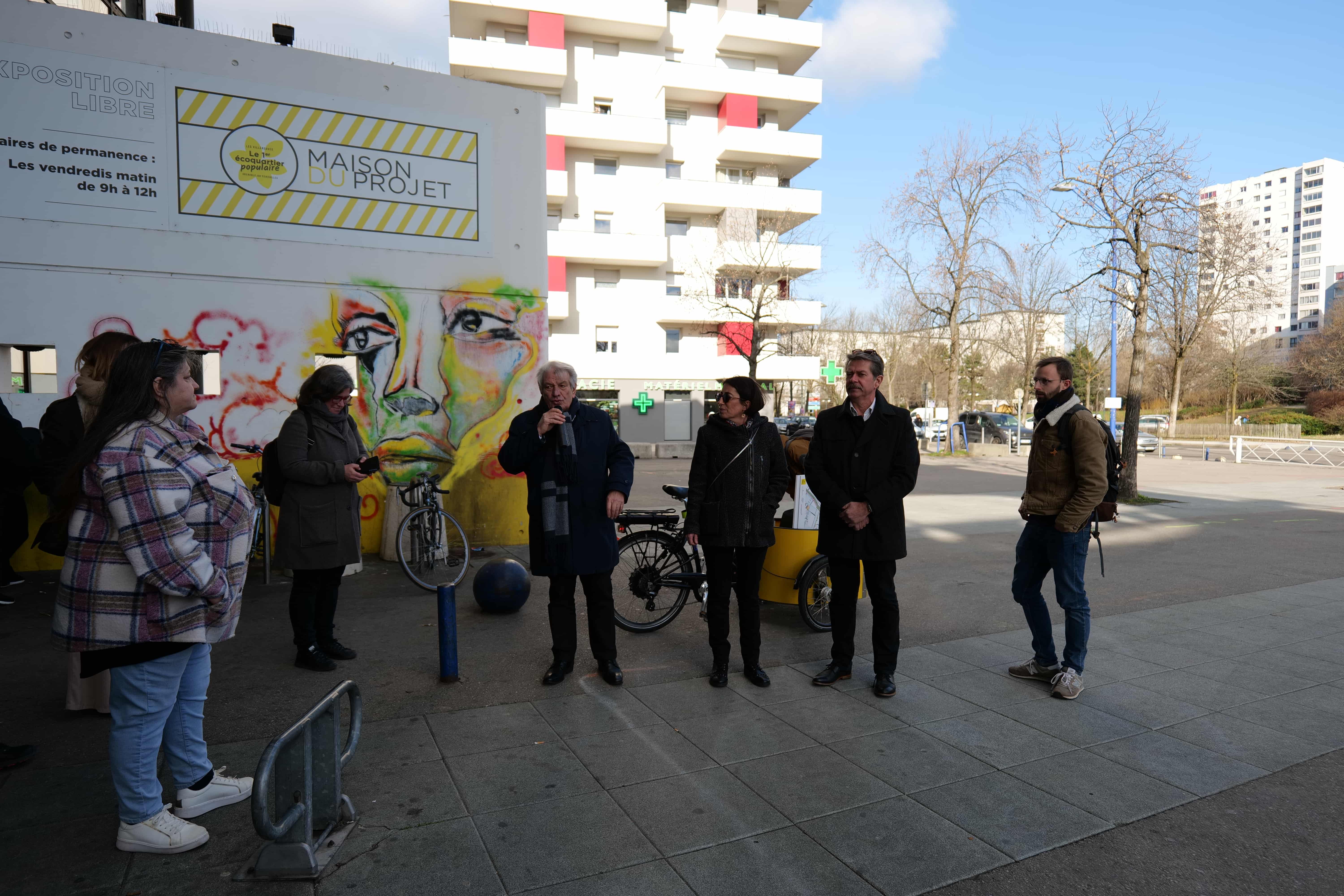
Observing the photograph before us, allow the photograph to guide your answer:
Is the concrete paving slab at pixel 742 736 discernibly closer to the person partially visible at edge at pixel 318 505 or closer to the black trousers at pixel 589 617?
the black trousers at pixel 589 617

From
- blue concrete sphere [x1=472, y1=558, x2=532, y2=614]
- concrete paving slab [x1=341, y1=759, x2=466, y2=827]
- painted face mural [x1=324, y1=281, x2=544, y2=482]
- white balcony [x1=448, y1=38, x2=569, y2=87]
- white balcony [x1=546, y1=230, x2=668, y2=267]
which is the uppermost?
white balcony [x1=448, y1=38, x2=569, y2=87]

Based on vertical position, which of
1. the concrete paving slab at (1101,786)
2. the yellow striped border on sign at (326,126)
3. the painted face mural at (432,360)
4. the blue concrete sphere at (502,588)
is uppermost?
the yellow striped border on sign at (326,126)

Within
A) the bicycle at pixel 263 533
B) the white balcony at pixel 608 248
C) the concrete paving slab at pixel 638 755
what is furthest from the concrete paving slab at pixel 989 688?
the white balcony at pixel 608 248

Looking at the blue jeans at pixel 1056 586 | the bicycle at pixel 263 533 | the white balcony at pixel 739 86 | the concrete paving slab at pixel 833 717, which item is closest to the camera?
the concrete paving slab at pixel 833 717

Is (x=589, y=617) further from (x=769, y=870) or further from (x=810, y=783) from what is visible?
(x=769, y=870)

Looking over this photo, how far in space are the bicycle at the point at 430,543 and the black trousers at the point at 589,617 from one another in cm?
275

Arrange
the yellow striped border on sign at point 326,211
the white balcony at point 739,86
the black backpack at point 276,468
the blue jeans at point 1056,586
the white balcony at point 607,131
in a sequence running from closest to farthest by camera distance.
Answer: the blue jeans at point 1056,586 < the black backpack at point 276,468 < the yellow striped border on sign at point 326,211 < the white balcony at point 607,131 < the white balcony at point 739,86

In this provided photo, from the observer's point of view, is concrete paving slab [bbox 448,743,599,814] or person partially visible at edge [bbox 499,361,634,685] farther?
person partially visible at edge [bbox 499,361,634,685]

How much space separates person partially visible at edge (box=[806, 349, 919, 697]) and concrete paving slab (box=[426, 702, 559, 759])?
1695mm

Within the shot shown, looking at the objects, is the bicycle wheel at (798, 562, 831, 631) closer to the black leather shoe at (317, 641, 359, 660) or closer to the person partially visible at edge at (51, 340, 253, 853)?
the black leather shoe at (317, 641, 359, 660)

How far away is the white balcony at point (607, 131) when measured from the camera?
118 ft

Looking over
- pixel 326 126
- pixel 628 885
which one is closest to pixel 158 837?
pixel 628 885

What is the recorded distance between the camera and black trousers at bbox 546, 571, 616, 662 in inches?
190

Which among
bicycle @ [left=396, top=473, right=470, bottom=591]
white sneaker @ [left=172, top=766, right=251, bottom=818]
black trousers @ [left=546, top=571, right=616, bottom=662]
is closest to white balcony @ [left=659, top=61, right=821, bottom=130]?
bicycle @ [left=396, top=473, right=470, bottom=591]
